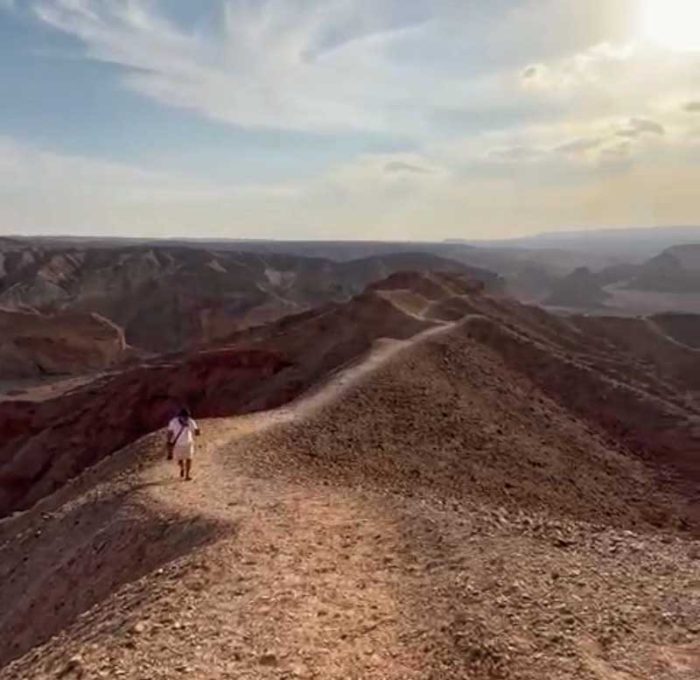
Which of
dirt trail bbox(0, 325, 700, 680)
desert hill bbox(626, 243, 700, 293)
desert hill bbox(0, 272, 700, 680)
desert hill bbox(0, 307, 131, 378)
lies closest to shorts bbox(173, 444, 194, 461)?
desert hill bbox(0, 272, 700, 680)

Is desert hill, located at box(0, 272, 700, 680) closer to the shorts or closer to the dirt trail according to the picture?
the dirt trail

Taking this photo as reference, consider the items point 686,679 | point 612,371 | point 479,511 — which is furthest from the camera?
point 612,371

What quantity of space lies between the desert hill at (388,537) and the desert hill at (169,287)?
50.0m

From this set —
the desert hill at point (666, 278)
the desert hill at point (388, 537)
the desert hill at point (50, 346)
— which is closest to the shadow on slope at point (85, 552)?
the desert hill at point (388, 537)

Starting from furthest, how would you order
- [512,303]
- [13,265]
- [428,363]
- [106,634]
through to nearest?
[13,265], [512,303], [428,363], [106,634]

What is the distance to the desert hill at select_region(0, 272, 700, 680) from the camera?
8883 mm

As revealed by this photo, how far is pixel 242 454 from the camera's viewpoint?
18.1 m

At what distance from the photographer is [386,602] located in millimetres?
10195

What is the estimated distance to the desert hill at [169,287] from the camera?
286 feet

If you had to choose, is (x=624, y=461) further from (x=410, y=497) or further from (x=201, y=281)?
(x=201, y=281)

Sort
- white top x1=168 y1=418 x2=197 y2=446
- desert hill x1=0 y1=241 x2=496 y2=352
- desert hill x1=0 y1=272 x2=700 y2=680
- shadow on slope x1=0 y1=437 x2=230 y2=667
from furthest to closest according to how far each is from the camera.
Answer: desert hill x1=0 y1=241 x2=496 y2=352 < white top x1=168 y1=418 x2=197 y2=446 < shadow on slope x1=0 y1=437 x2=230 y2=667 < desert hill x1=0 y1=272 x2=700 y2=680

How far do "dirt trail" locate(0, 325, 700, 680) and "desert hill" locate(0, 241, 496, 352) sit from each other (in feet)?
209

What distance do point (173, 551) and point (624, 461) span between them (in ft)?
62.0

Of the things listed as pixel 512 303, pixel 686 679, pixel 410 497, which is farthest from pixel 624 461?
pixel 512 303
